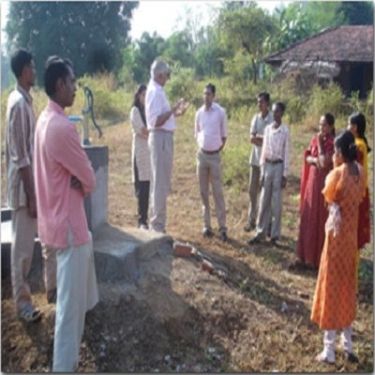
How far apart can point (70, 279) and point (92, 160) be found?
1622 millimetres

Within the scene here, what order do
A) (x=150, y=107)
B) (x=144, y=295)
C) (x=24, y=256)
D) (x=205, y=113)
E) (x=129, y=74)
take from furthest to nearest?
(x=129, y=74) < (x=205, y=113) < (x=150, y=107) < (x=144, y=295) < (x=24, y=256)

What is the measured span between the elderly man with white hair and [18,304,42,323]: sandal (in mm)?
2052

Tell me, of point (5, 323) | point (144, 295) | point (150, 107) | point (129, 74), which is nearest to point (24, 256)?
point (5, 323)

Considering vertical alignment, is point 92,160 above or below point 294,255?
above

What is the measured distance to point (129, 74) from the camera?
3189cm

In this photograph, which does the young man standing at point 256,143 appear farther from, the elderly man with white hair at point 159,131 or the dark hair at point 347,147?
the dark hair at point 347,147

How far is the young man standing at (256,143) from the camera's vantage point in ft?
21.6

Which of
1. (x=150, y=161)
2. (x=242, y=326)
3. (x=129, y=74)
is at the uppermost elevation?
(x=129, y=74)

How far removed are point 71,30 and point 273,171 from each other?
23888 mm

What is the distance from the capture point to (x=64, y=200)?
3129 millimetres

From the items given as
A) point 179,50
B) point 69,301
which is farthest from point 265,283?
point 179,50

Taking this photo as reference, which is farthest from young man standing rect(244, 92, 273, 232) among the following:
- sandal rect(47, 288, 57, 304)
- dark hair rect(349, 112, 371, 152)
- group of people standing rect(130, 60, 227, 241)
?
sandal rect(47, 288, 57, 304)

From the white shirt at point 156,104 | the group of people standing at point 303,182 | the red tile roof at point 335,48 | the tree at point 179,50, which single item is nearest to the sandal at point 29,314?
the group of people standing at point 303,182

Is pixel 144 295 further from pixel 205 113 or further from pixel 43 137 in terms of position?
pixel 205 113
